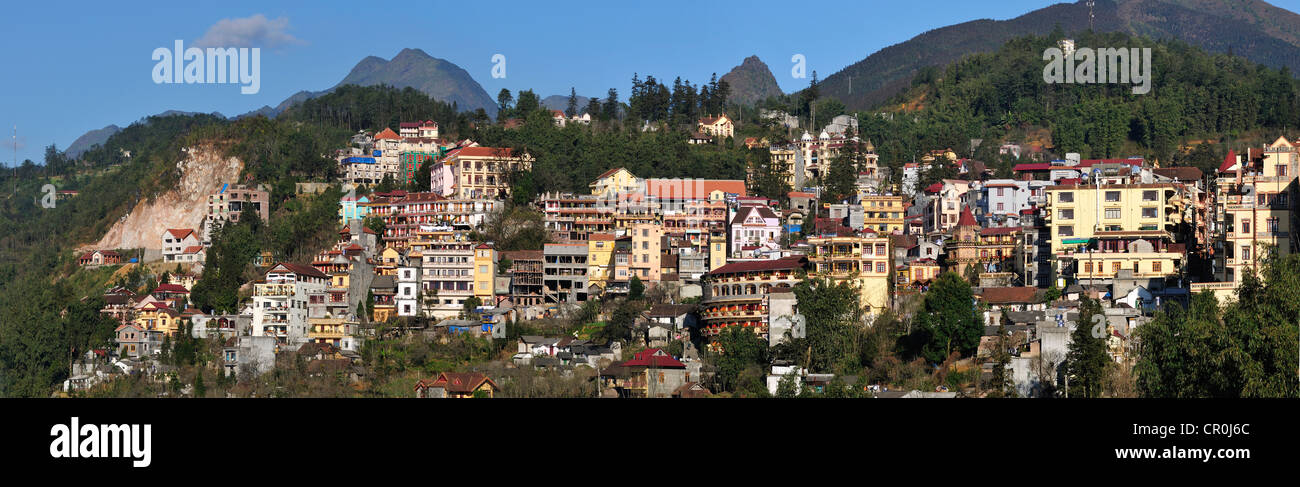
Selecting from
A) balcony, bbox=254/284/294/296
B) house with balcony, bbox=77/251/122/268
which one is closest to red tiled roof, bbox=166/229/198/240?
house with balcony, bbox=77/251/122/268

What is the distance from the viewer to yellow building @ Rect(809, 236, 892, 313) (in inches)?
1512

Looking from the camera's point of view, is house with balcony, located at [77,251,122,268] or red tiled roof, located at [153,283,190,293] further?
house with balcony, located at [77,251,122,268]

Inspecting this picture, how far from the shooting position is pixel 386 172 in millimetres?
64750

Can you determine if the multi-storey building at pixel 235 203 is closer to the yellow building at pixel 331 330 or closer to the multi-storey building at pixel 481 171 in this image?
the multi-storey building at pixel 481 171

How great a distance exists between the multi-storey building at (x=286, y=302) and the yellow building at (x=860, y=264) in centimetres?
1641

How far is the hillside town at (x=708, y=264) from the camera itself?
35.0 m

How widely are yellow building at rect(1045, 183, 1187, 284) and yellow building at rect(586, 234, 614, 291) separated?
561 inches

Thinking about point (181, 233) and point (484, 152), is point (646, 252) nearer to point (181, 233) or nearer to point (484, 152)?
point (484, 152)

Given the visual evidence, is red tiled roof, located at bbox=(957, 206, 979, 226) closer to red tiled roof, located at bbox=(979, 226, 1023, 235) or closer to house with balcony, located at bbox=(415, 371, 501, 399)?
red tiled roof, located at bbox=(979, 226, 1023, 235)

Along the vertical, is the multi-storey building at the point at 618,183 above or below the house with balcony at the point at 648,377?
above

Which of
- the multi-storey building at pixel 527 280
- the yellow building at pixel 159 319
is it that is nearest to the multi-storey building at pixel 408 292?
the multi-storey building at pixel 527 280

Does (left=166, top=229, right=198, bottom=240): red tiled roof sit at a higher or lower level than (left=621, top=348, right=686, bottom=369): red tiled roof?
higher

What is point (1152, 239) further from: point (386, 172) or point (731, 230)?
point (386, 172)
